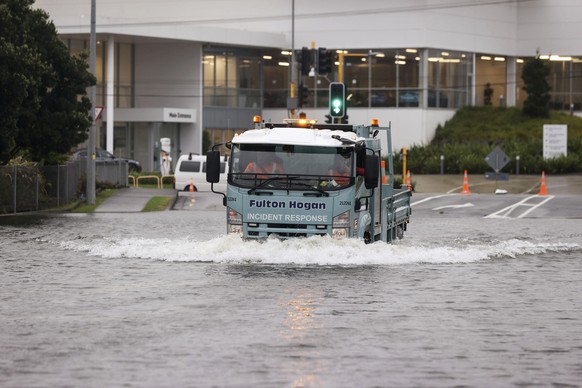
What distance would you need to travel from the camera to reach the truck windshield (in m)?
22.3

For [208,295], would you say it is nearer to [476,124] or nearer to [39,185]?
[39,185]

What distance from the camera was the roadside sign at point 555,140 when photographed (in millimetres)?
66438

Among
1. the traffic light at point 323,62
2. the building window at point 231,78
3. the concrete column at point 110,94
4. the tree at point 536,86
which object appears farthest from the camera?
the building window at point 231,78

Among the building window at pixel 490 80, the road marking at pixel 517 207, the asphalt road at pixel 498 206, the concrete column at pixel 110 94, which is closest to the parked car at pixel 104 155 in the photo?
the concrete column at pixel 110 94

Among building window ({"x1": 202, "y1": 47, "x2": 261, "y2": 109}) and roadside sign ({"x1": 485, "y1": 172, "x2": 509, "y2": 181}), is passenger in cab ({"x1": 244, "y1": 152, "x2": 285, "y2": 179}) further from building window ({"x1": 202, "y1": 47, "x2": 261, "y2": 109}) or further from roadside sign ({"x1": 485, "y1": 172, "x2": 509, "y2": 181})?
building window ({"x1": 202, "y1": 47, "x2": 261, "y2": 109})

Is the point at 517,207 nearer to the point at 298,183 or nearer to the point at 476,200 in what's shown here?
the point at 476,200

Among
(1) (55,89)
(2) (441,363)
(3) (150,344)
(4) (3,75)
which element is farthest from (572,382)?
(1) (55,89)

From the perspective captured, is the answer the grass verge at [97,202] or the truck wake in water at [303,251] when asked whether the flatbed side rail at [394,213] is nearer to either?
the truck wake in water at [303,251]

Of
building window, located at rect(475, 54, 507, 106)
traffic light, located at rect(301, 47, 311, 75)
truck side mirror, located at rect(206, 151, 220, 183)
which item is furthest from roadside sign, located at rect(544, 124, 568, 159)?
truck side mirror, located at rect(206, 151, 220, 183)

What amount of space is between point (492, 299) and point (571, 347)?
14.6ft

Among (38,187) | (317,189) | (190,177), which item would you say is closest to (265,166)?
(317,189)

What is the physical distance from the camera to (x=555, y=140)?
6688 cm

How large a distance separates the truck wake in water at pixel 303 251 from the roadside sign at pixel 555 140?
39297 mm

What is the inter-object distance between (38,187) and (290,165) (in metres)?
21.4
